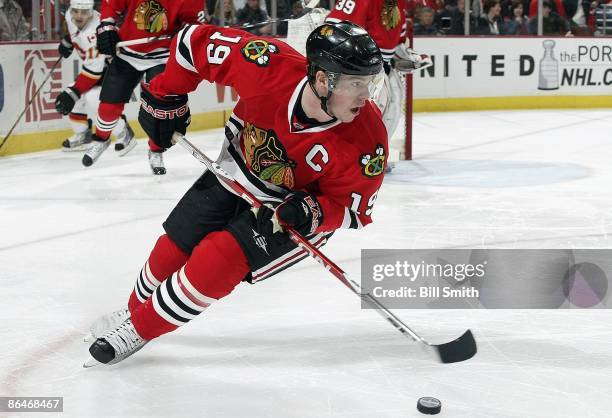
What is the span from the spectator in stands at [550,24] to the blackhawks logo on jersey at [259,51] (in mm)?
7086

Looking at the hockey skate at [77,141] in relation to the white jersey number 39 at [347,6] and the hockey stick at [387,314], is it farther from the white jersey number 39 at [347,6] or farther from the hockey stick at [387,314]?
the hockey stick at [387,314]

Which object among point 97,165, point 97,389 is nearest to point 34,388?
point 97,389

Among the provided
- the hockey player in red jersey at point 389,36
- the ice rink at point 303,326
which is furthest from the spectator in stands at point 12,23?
the hockey player in red jersey at point 389,36

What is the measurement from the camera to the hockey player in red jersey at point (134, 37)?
5.07 metres

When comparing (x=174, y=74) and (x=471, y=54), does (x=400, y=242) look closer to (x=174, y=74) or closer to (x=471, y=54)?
(x=174, y=74)

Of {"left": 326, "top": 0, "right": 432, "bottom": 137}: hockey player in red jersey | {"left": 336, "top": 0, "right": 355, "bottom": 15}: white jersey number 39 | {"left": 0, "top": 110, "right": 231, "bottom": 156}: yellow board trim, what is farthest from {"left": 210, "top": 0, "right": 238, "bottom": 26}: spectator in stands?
{"left": 336, "top": 0, "right": 355, "bottom": 15}: white jersey number 39

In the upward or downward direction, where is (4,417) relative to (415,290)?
upward

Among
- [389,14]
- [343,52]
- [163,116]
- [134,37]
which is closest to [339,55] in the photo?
[343,52]

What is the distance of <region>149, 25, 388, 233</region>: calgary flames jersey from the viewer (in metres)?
2.26

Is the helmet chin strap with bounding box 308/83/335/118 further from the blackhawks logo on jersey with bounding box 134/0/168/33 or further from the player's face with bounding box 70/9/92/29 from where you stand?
the player's face with bounding box 70/9/92/29

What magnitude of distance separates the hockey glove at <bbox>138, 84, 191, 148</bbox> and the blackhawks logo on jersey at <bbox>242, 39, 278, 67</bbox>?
0.86ft

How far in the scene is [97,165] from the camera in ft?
19.3

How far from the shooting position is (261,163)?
94.0 inches

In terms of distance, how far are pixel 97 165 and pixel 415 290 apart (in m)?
3.14
